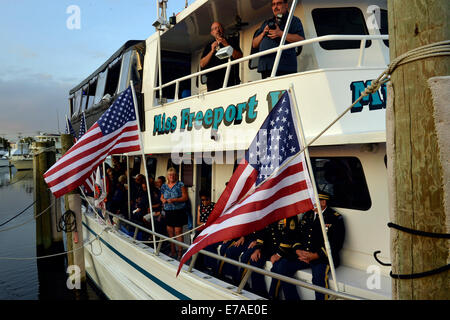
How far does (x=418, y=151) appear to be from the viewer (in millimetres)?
1791

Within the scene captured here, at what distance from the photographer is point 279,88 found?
16.0ft

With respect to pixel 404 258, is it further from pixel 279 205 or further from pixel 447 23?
pixel 279 205

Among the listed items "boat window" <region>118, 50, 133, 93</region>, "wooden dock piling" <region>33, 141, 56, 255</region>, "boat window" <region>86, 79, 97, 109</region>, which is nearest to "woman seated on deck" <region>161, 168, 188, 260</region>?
"boat window" <region>118, 50, 133, 93</region>

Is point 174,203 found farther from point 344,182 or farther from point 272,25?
point 272,25

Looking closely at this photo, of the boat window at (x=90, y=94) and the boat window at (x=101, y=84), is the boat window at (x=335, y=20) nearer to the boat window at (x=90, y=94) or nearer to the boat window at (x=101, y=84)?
the boat window at (x=101, y=84)

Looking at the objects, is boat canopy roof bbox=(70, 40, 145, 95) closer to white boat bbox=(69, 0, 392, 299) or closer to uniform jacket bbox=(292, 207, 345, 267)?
white boat bbox=(69, 0, 392, 299)

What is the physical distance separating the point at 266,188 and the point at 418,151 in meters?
1.59

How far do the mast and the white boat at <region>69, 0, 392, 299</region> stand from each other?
1.30 m

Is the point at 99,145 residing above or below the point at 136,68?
below

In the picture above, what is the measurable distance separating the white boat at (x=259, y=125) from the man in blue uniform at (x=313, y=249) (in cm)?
14

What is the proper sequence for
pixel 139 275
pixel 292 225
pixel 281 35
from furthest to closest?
pixel 139 275
pixel 281 35
pixel 292 225

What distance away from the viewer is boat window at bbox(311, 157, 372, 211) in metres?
4.46

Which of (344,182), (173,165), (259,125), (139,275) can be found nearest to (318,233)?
(344,182)
